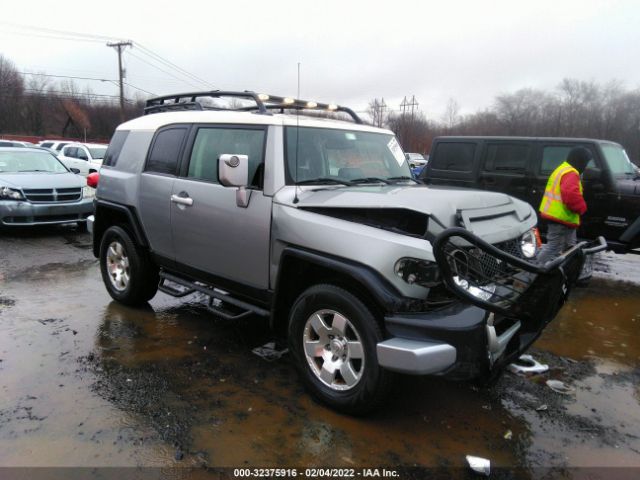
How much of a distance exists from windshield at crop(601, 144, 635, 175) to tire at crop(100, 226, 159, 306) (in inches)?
274

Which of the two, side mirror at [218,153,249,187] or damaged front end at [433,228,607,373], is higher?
side mirror at [218,153,249,187]

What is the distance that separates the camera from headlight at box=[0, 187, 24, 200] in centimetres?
848

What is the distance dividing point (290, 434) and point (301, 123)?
236cm

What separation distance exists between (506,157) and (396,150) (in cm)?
459

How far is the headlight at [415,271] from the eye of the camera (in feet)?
9.24

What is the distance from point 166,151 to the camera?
15.1 ft

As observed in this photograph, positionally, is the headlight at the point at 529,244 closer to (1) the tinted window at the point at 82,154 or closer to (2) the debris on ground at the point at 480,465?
(2) the debris on ground at the point at 480,465

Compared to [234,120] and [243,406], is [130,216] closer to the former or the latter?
[234,120]

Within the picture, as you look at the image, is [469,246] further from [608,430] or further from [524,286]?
[608,430]

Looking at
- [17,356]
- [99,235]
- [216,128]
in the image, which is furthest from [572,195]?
[17,356]

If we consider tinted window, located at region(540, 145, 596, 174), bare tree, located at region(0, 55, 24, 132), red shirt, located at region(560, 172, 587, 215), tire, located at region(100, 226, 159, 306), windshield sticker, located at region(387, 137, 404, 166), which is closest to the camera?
windshield sticker, located at region(387, 137, 404, 166)

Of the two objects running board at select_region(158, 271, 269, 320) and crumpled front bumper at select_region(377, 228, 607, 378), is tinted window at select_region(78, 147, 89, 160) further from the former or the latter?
crumpled front bumper at select_region(377, 228, 607, 378)

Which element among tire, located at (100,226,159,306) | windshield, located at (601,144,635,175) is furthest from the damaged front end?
windshield, located at (601,144,635,175)

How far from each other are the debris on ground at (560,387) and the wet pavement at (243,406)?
44 mm
